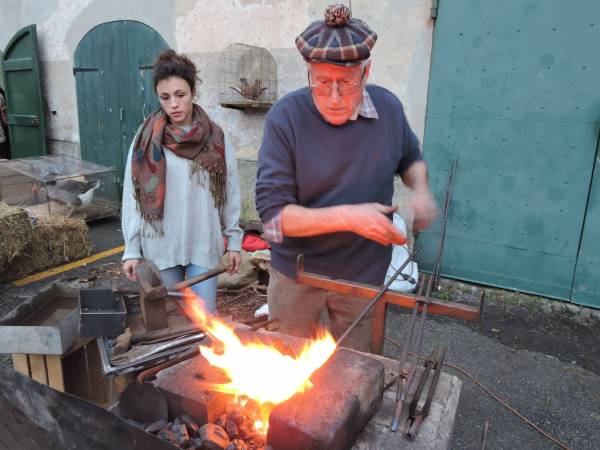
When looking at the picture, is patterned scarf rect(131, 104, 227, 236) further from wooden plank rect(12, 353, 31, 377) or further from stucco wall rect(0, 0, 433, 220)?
stucco wall rect(0, 0, 433, 220)

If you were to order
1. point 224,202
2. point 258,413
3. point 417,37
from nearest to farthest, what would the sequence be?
point 258,413 < point 224,202 < point 417,37

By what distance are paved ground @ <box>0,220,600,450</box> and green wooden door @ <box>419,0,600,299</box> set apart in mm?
343

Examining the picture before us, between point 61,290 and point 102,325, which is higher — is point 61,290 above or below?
below

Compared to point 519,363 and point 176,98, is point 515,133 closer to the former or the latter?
point 519,363

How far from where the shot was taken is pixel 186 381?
1.61m

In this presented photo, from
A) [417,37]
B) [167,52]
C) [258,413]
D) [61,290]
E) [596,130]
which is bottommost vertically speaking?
[61,290]

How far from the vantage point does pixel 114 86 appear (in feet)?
23.3

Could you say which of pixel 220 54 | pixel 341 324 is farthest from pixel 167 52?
pixel 220 54

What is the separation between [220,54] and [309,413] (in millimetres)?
5403

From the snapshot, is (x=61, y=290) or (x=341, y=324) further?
(x=61, y=290)

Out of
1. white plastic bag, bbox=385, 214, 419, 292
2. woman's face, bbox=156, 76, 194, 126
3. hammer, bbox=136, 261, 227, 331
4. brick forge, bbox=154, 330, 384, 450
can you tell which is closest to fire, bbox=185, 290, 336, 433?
brick forge, bbox=154, 330, 384, 450

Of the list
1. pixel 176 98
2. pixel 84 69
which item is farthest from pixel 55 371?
pixel 84 69

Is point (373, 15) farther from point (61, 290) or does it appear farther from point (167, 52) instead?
point (61, 290)

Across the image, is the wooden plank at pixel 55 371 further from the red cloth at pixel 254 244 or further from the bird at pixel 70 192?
the bird at pixel 70 192
